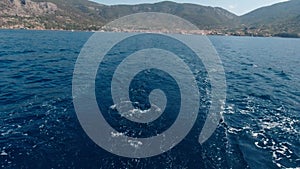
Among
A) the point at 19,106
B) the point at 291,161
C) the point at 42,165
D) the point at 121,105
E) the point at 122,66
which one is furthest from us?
the point at 122,66

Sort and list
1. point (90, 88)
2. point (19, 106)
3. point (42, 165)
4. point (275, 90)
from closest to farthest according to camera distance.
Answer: point (42, 165) < point (19, 106) < point (90, 88) < point (275, 90)

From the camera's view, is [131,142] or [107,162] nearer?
[107,162]

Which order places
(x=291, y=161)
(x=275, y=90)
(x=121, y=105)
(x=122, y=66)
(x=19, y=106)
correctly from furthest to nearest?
(x=122, y=66) → (x=275, y=90) → (x=121, y=105) → (x=19, y=106) → (x=291, y=161)

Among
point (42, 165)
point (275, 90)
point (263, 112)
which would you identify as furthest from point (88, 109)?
point (275, 90)

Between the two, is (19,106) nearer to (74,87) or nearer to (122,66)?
(74,87)

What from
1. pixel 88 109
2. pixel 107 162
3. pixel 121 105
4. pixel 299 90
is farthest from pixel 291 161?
pixel 299 90

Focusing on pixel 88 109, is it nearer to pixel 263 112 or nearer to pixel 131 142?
pixel 131 142

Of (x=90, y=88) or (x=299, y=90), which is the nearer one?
(x=90, y=88)

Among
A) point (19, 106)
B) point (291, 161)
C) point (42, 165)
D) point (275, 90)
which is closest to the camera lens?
point (42, 165)
